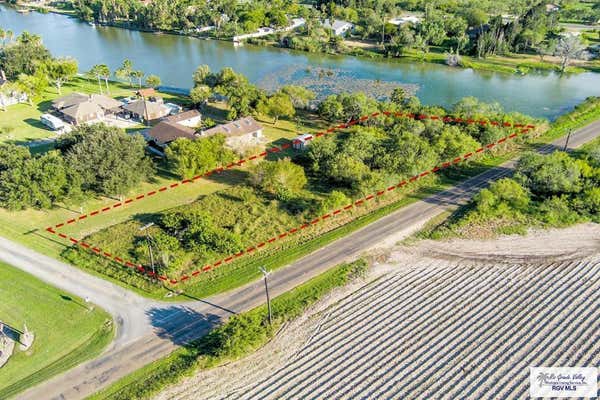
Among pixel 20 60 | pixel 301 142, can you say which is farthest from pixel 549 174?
pixel 20 60

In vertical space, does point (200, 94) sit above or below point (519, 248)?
above

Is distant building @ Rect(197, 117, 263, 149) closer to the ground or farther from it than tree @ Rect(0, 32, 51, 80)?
closer to the ground

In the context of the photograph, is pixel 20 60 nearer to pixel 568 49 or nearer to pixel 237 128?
pixel 237 128

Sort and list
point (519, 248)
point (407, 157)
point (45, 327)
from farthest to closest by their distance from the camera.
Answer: point (407, 157) < point (519, 248) < point (45, 327)

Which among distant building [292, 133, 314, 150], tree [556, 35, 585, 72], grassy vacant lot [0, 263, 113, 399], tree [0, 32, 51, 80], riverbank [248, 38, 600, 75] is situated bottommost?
grassy vacant lot [0, 263, 113, 399]

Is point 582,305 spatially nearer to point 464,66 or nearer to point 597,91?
point 597,91

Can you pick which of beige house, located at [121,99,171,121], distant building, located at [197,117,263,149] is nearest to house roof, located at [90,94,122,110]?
beige house, located at [121,99,171,121]

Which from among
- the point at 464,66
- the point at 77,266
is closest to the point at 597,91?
the point at 464,66

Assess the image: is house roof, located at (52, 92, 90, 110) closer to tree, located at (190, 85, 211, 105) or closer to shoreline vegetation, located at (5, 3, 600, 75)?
tree, located at (190, 85, 211, 105)
